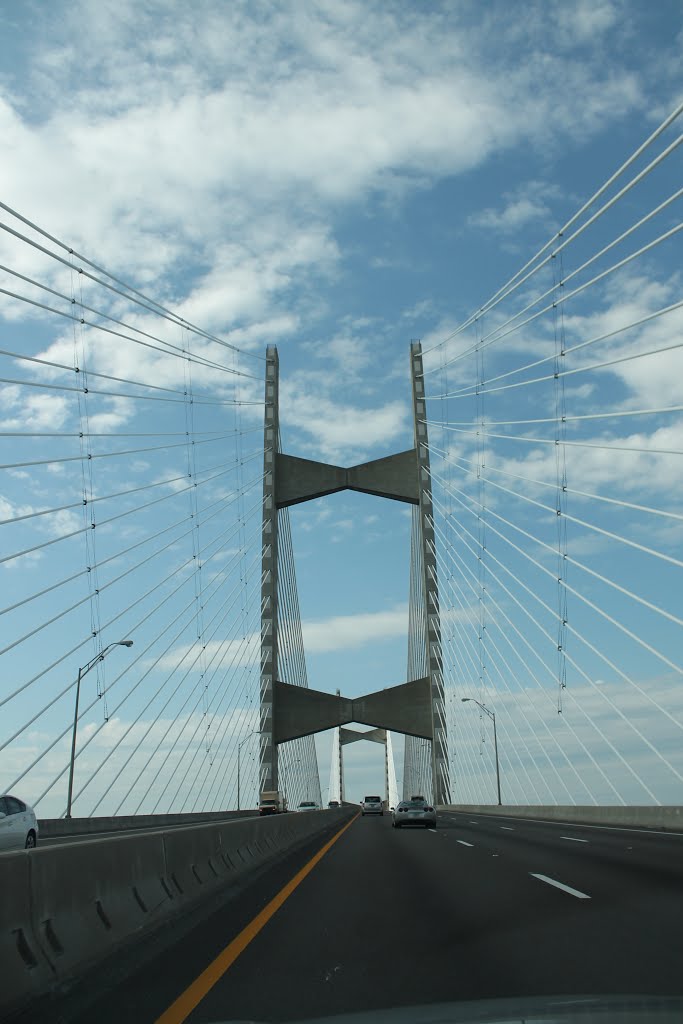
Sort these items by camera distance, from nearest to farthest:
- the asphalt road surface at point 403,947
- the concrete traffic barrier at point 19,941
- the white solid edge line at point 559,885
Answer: the concrete traffic barrier at point 19,941 → the asphalt road surface at point 403,947 → the white solid edge line at point 559,885

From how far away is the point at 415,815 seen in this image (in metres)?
31.4

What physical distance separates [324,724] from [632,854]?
94.6 feet

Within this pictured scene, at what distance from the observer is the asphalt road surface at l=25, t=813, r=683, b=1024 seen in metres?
5.54

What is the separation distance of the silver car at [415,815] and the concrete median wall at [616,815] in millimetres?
4649

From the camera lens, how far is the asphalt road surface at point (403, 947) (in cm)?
554

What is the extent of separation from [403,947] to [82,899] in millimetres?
2176

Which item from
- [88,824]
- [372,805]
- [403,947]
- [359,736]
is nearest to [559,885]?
[403,947]

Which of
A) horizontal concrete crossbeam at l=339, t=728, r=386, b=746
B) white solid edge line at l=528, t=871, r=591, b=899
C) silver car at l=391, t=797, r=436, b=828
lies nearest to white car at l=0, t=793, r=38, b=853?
white solid edge line at l=528, t=871, r=591, b=899

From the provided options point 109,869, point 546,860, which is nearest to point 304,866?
point 546,860

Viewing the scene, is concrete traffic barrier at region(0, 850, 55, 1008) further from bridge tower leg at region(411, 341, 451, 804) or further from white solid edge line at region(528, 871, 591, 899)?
bridge tower leg at region(411, 341, 451, 804)

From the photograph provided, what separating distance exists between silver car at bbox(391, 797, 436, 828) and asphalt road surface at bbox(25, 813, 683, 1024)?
18.7 meters

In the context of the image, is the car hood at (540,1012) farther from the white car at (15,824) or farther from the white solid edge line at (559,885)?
the white car at (15,824)

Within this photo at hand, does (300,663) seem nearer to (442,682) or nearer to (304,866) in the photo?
(442,682)

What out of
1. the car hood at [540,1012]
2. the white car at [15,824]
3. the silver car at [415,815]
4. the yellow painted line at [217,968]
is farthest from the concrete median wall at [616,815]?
the car hood at [540,1012]
